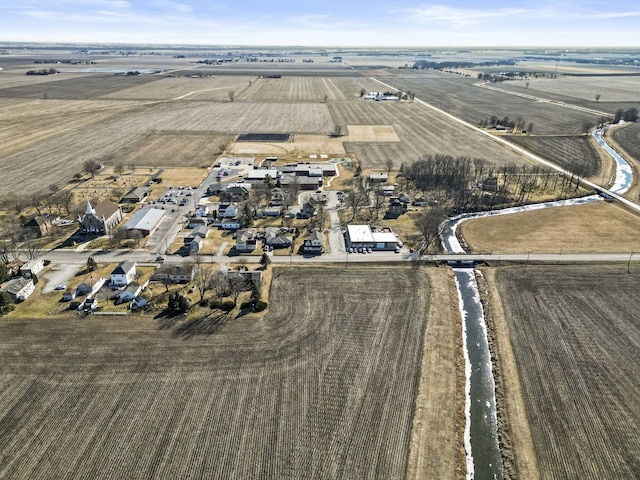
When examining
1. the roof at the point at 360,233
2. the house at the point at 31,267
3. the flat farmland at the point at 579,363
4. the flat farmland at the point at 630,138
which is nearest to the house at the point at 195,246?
the house at the point at 31,267

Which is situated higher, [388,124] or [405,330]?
[388,124]

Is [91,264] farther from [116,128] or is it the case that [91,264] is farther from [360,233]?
[116,128]

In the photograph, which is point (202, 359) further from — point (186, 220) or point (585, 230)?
point (585, 230)

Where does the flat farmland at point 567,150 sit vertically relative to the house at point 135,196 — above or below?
above

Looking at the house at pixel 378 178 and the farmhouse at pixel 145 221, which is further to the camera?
the house at pixel 378 178

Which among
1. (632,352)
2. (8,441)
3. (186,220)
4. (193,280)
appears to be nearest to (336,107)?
(186,220)

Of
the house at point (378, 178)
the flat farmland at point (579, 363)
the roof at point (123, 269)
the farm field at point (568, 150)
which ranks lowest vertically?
the flat farmland at point (579, 363)

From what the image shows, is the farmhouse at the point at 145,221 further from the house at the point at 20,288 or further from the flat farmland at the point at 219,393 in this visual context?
the flat farmland at the point at 219,393

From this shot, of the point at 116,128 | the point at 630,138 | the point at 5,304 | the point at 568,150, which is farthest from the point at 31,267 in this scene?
the point at 630,138
